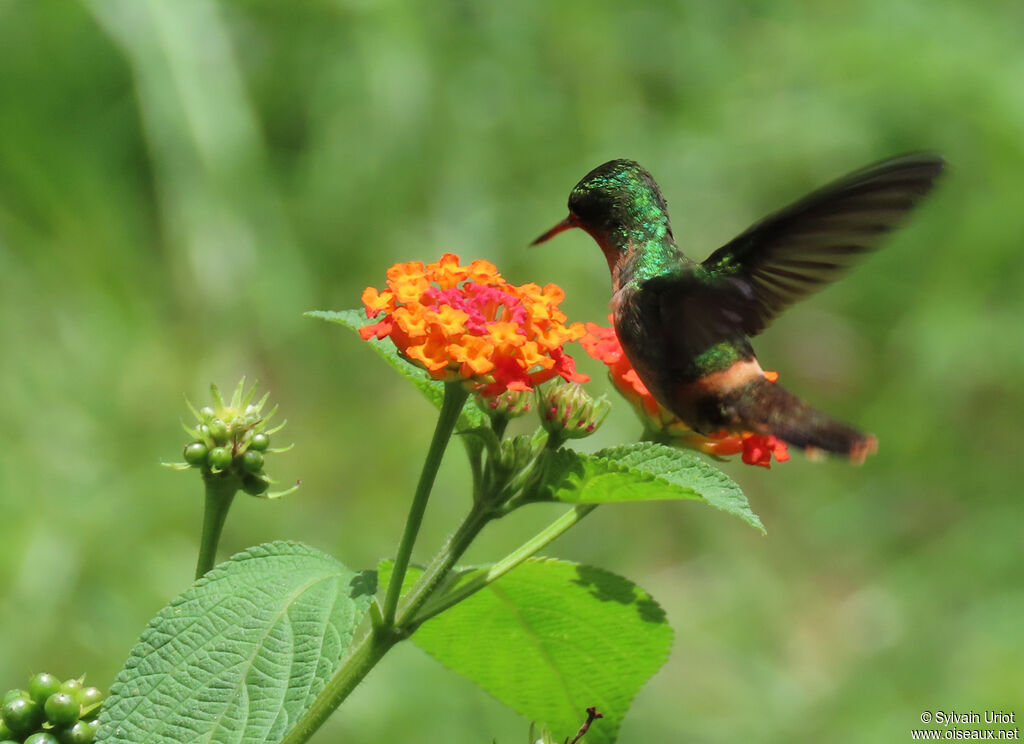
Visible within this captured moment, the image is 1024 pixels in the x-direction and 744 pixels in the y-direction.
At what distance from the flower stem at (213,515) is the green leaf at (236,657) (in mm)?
73

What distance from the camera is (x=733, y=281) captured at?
1.49 meters

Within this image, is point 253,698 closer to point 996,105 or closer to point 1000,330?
point 1000,330

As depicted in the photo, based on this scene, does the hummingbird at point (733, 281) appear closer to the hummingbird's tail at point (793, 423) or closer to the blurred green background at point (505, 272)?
the hummingbird's tail at point (793, 423)

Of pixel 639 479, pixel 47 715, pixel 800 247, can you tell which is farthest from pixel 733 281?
pixel 47 715

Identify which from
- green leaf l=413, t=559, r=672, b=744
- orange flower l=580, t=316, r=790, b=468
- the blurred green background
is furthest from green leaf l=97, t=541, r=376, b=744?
the blurred green background

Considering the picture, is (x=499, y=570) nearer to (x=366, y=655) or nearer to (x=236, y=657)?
(x=366, y=655)

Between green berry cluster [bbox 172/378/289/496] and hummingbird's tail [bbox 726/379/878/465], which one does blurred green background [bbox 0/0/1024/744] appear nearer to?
green berry cluster [bbox 172/378/289/496]

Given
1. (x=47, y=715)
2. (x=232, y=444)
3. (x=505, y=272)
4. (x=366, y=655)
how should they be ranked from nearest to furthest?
(x=47, y=715), (x=366, y=655), (x=232, y=444), (x=505, y=272)

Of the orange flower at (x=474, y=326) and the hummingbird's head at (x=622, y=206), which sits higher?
the hummingbird's head at (x=622, y=206)

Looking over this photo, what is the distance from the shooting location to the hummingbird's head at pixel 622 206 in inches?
60.4

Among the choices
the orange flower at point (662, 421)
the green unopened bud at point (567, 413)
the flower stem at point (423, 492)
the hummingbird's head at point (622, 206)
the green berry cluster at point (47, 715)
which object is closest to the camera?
the green berry cluster at point (47, 715)

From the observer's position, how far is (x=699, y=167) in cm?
419

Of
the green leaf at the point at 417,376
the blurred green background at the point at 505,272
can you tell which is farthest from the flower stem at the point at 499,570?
the blurred green background at the point at 505,272

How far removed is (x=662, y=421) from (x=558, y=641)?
0.29 metres
